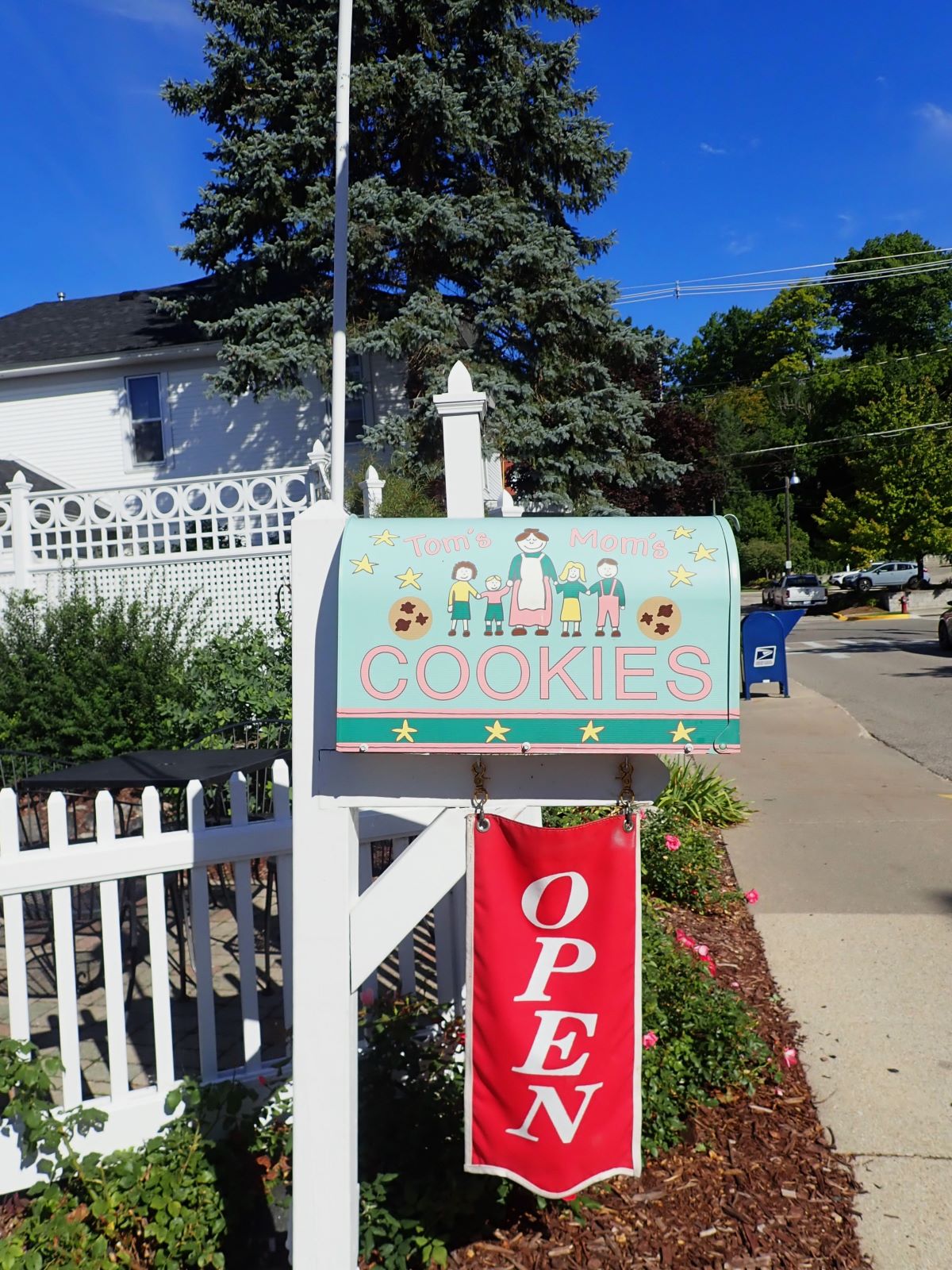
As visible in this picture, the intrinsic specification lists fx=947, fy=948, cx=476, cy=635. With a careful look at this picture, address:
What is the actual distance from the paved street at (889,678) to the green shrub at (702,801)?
267 centimetres

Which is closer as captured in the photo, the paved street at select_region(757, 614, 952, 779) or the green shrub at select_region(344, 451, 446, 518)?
the paved street at select_region(757, 614, 952, 779)

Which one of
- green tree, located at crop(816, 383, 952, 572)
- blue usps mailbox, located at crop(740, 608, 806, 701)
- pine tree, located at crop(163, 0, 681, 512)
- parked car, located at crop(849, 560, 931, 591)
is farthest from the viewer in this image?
parked car, located at crop(849, 560, 931, 591)

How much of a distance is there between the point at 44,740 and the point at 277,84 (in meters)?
11.6

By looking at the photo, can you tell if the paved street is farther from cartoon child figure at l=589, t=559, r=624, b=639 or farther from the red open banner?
cartoon child figure at l=589, t=559, r=624, b=639

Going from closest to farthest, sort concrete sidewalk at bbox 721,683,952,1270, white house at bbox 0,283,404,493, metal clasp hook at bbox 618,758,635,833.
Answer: metal clasp hook at bbox 618,758,635,833
concrete sidewalk at bbox 721,683,952,1270
white house at bbox 0,283,404,493

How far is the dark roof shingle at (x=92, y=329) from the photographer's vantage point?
1756 cm

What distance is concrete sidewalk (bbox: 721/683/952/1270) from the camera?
2822 millimetres

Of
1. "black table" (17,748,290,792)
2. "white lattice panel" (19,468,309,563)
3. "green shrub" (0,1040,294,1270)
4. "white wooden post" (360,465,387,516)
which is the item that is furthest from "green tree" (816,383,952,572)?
"green shrub" (0,1040,294,1270)

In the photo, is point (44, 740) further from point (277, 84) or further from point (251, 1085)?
point (277, 84)

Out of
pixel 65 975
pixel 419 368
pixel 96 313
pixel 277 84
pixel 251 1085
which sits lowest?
pixel 251 1085

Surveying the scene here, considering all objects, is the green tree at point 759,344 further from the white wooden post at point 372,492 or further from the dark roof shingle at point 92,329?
the white wooden post at point 372,492

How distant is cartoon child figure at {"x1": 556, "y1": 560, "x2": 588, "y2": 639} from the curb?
31.7m

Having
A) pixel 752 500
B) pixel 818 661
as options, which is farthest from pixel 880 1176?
pixel 752 500

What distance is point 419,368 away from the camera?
1534cm
